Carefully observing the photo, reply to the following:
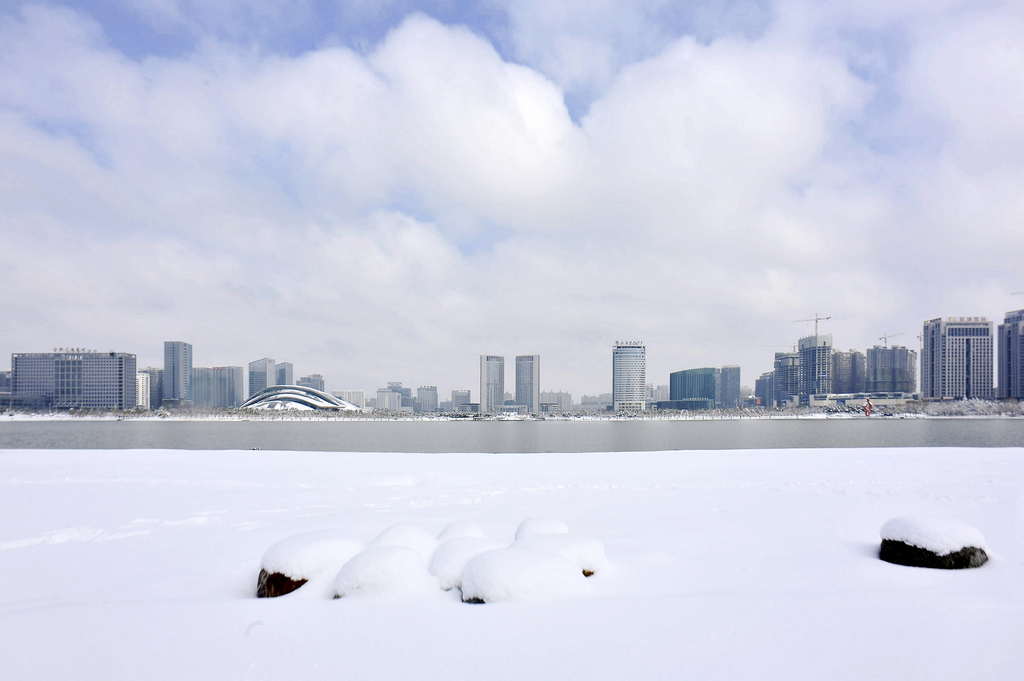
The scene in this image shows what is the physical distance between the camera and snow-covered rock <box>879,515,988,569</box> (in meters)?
7.70

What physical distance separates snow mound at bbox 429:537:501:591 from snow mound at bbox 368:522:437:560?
1.82 feet

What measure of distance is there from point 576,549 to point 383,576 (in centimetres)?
296

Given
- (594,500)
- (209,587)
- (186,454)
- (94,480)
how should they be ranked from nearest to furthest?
(209,587)
(594,500)
(94,480)
(186,454)

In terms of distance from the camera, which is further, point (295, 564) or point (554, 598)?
point (295, 564)

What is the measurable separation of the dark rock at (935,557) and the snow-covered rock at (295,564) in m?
9.03

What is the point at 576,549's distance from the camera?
7691mm

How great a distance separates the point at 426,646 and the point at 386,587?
5.19ft

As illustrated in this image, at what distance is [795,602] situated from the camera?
6.15 metres

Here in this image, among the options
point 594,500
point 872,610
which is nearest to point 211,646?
point 872,610

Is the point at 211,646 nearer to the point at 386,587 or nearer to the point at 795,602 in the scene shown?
the point at 386,587

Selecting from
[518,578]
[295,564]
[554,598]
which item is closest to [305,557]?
[295,564]

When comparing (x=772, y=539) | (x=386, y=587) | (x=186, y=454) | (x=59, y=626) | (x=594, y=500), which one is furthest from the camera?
(x=186, y=454)

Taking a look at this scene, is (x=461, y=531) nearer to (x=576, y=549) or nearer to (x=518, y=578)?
(x=576, y=549)

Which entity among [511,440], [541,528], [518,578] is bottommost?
[511,440]
